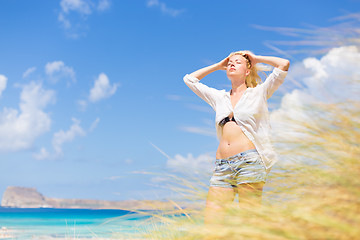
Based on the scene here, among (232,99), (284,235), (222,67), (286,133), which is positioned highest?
(222,67)

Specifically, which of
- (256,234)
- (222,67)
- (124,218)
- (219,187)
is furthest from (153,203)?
(222,67)

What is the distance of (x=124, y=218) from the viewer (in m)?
2.14

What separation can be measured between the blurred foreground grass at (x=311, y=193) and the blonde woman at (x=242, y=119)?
0.68 meters

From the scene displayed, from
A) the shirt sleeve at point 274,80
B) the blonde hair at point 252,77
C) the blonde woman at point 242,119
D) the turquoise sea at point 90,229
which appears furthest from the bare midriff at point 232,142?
the turquoise sea at point 90,229

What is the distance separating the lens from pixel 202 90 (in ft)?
11.3

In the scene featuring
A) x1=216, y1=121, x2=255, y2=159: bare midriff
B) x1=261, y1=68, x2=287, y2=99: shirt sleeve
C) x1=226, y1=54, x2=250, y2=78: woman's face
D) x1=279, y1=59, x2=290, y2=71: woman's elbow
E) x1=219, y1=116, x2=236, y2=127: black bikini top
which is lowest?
x1=216, y1=121, x2=255, y2=159: bare midriff

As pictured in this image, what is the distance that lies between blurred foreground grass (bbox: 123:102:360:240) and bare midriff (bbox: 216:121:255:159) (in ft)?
2.94

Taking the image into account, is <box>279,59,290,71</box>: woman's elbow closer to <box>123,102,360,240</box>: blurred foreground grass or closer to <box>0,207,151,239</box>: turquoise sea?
<box>123,102,360,240</box>: blurred foreground grass

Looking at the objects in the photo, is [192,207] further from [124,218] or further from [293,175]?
[293,175]

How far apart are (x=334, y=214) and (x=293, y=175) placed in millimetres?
401

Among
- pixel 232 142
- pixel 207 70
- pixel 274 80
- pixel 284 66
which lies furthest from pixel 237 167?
pixel 207 70

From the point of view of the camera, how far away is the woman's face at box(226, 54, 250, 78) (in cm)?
315

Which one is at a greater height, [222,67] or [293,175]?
[222,67]

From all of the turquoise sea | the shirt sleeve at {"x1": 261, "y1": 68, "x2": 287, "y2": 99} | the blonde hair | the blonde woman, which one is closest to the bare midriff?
the blonde woman
